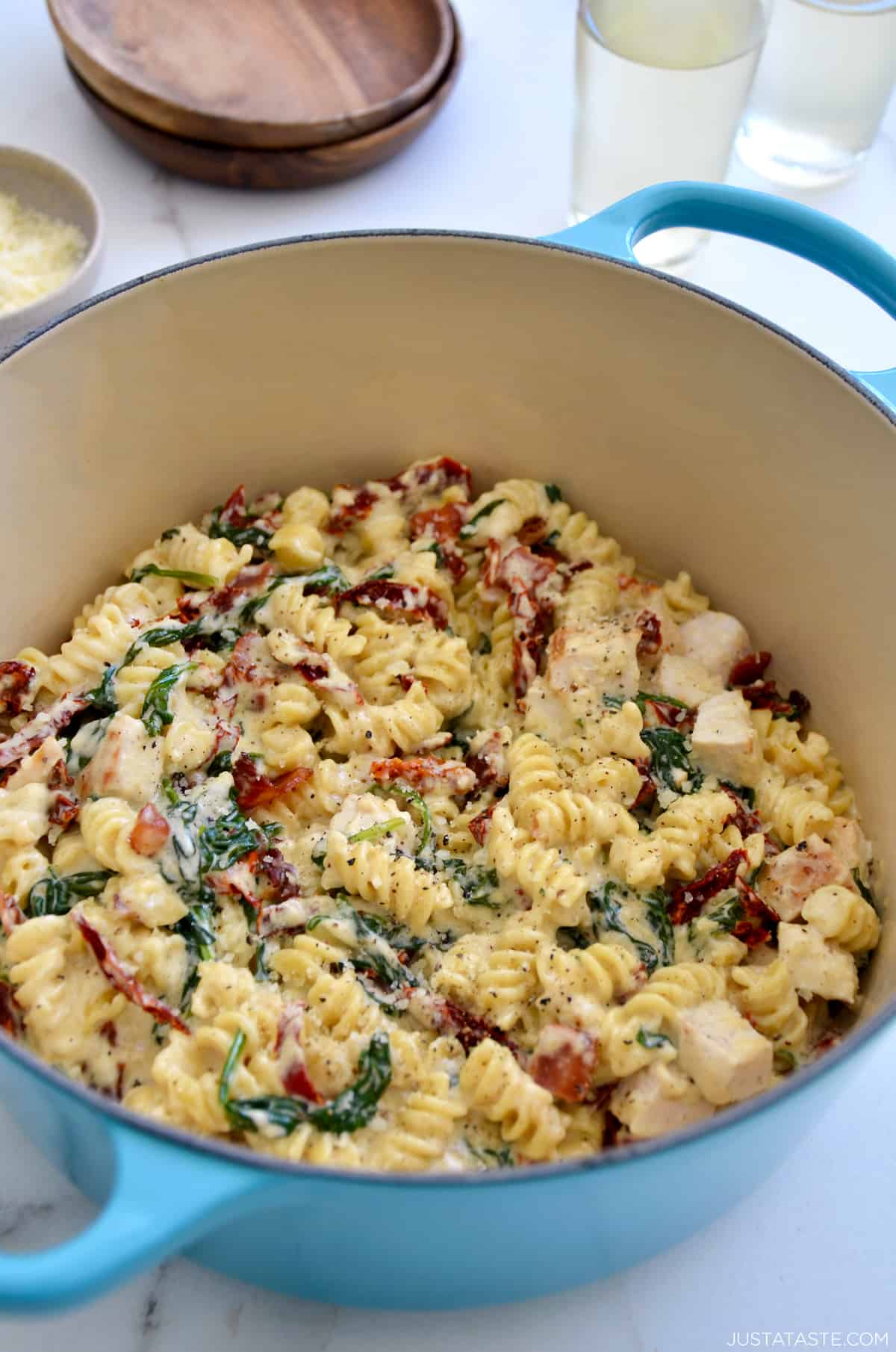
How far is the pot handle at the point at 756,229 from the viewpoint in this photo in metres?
2.32

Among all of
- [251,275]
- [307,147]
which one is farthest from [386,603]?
[307,147]

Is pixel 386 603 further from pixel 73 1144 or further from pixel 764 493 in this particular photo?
pixel 73 1144

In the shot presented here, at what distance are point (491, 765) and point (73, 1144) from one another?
1.01 m

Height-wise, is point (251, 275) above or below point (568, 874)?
above

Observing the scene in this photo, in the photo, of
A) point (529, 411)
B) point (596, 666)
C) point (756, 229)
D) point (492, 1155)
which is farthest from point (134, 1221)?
point (756, 229)

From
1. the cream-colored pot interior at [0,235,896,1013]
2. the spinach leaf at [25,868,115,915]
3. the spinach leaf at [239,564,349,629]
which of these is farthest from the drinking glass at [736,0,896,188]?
the spinach leaf at [25,868,115,915]

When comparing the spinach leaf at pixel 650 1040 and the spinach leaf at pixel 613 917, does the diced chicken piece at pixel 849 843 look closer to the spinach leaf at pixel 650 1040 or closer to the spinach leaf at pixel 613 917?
the spinach leaf at pixel 613 917

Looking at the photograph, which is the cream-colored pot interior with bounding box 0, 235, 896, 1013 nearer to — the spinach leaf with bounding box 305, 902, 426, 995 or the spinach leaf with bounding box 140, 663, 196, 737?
the spinach leaf with bounding box 140, 663, 196, 737

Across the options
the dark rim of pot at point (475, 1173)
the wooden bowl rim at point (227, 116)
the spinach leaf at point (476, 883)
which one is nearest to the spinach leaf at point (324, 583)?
the spinach leaf at point (476, 883)

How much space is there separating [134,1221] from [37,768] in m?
1.03

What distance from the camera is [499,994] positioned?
6.39 feet

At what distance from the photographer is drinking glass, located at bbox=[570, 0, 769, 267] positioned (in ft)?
9.93

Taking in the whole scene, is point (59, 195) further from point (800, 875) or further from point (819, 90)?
point (800, 875)

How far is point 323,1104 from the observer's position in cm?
181
